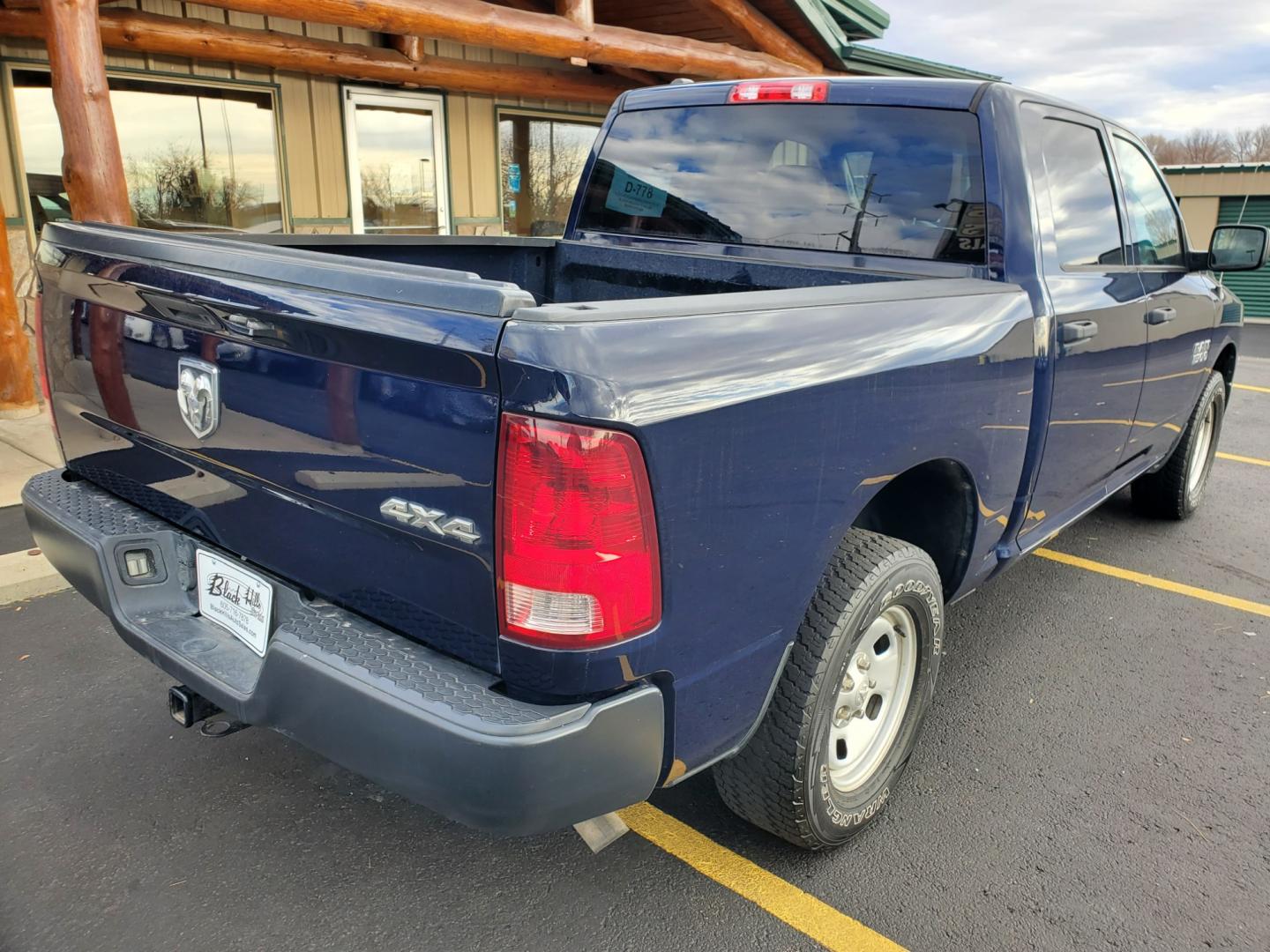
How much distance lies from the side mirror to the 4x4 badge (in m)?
4.12

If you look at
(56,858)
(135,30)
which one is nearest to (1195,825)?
(56,858)

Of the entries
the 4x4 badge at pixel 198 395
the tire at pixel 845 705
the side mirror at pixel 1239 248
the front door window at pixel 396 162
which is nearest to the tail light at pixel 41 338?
the 4x4 badge at pixel 198 395

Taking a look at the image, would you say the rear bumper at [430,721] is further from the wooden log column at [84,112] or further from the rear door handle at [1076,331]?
the wooden log column at [84,112]

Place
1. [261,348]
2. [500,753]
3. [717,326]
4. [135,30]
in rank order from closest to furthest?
[500,753] → [717,326] → [261,348] → [135,30]

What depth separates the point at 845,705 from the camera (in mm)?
2490

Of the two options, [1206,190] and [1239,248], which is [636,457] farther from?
[1206,190]

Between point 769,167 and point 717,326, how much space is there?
169 centimetres

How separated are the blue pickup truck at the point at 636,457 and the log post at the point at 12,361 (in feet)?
14.7

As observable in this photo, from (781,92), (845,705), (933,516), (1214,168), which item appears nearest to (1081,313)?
(933,516)

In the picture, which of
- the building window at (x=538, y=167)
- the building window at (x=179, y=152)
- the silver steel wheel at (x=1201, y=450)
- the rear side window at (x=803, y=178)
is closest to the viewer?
the rear side window at (x=803, y=178)

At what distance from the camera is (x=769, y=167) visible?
328 cm

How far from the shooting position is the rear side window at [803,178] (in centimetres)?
295

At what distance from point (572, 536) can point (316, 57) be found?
26.0 feet

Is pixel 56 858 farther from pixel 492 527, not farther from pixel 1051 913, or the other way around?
pixel 1051 913
